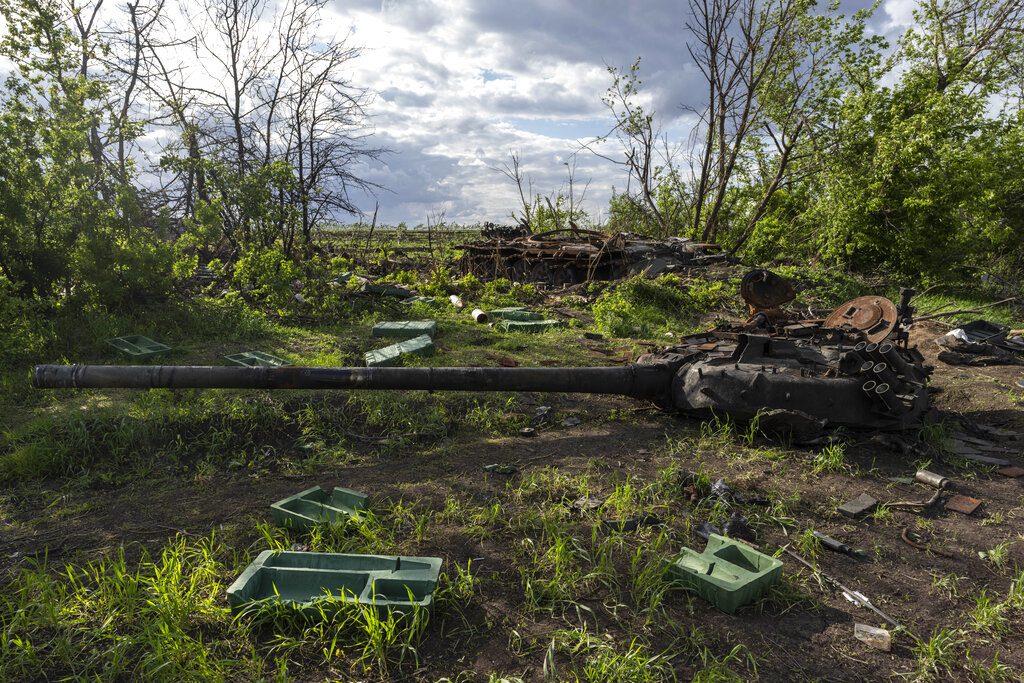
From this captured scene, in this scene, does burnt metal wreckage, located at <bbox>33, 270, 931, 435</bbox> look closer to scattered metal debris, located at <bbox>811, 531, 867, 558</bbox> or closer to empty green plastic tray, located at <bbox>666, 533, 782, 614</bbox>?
scattered metal debris, located at <bbox>811, 531, 867, 558</bbox>

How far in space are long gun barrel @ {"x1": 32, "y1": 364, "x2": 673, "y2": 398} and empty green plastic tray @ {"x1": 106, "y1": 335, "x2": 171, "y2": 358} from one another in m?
1.85

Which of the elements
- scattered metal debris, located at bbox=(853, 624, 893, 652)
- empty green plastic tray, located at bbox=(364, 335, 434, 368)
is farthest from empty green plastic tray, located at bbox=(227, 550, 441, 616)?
empty green plastic tray, located at bbox=(364, 335, 434, 368)

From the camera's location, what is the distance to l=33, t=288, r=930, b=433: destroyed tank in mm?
4160

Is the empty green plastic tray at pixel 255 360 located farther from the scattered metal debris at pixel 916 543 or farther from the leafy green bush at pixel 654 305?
the scattered metal debris at pixel 916 543

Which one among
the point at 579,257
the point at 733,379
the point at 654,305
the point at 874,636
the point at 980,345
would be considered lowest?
the point at 874,636

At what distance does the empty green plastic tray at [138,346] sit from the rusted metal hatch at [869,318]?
22.0 feet

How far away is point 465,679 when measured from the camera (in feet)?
6.91

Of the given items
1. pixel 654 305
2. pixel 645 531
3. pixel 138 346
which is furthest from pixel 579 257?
pixel 645 531

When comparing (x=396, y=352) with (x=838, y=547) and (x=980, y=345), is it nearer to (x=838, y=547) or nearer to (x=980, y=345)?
(x=838, y=547)

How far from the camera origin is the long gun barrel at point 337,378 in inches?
163

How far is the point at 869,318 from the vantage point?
210 inches

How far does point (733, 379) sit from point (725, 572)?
6.74 feet

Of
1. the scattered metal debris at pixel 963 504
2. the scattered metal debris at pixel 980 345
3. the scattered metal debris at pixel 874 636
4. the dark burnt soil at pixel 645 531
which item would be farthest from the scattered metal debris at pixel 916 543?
the scattered metal debris at pixel 980 345

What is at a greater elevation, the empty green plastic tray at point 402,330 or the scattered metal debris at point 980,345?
the empty green plastic tray at point 402,330
